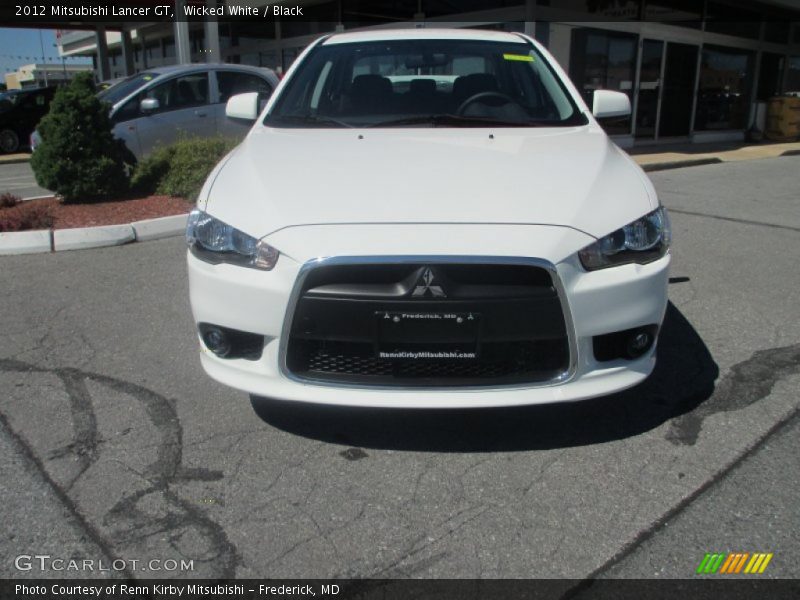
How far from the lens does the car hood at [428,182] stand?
2.52 metres

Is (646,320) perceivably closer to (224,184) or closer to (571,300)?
(571,300)

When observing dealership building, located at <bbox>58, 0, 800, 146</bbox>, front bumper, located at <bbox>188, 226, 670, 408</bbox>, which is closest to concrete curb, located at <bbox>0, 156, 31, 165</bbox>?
dealership building, located at <bbox>58, 0, 800, 146</bbox>

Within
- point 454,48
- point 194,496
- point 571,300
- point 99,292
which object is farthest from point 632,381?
point 99,292

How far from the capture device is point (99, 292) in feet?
15.6

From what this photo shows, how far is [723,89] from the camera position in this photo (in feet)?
59.6

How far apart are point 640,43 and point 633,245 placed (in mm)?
14140

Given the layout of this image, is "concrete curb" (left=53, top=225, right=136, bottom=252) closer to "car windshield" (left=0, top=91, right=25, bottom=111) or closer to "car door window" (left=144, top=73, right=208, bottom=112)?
"car door window" (left=144, top=73, right=208, bottom=112)

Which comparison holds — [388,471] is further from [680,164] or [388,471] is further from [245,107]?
[680,164]

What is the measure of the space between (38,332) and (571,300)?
3.20 meters

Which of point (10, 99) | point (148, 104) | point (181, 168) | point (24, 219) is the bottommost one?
point (24, 219)

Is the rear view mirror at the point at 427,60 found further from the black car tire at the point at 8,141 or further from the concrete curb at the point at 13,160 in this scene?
the black car tire at the point at 8,141

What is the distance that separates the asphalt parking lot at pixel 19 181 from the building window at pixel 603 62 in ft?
31.8

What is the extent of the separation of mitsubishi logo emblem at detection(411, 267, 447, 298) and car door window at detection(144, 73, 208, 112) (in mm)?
8178

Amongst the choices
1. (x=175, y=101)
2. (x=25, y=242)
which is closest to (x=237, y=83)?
(x=175, y=101)
